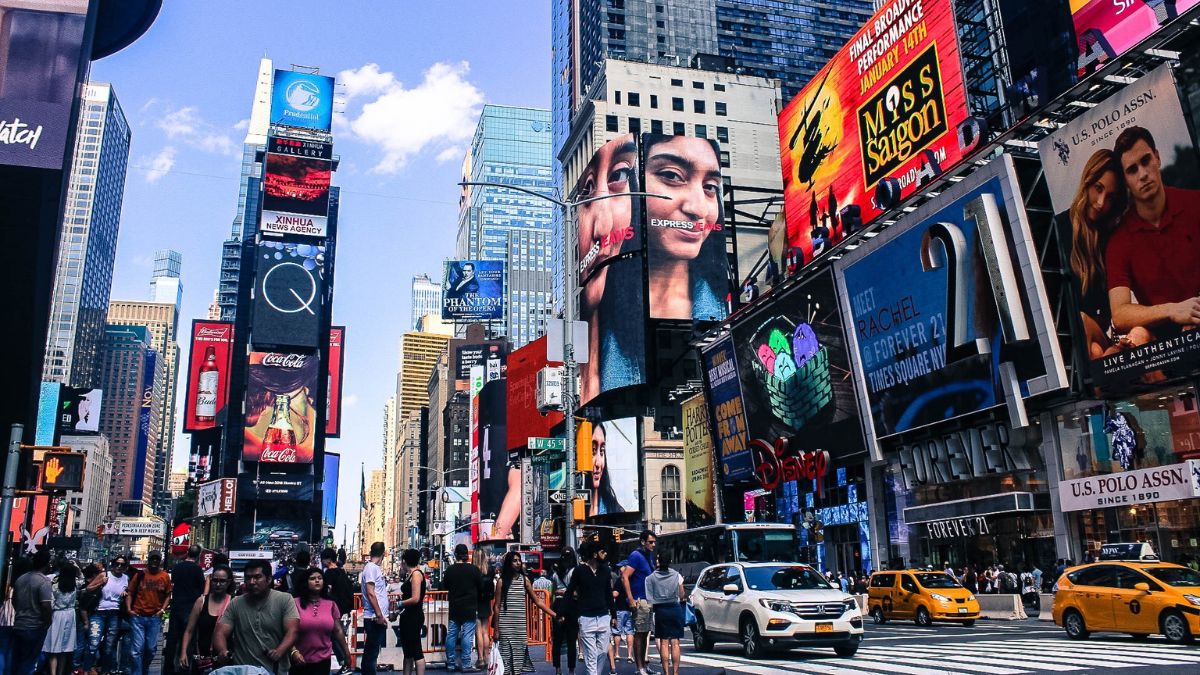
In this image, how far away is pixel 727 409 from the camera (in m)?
56.8

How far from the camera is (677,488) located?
76.8 metres

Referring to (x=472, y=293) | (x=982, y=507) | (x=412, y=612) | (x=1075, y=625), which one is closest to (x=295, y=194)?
(x=472, y=293)

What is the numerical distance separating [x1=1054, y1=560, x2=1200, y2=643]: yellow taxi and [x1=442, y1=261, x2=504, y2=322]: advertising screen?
104m

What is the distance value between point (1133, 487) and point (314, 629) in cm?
2842

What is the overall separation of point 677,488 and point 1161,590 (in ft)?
196

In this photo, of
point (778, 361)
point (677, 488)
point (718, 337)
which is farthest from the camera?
point (677, 488)

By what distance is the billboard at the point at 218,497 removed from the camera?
323 ft

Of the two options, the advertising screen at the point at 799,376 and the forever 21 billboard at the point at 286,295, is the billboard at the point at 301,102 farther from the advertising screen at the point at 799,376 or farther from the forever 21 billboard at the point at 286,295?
the advertising screen at the point at 799,376

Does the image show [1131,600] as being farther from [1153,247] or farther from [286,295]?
[286,295]

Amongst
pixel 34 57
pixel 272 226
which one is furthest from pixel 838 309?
pixel 272 226

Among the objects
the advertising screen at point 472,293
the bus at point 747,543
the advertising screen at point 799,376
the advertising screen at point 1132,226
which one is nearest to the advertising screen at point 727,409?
the advertising screen at point 799,376

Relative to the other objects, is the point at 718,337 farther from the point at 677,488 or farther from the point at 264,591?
the point at 264,591

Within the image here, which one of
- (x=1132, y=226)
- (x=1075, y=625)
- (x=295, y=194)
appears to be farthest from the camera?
(x=295, y=194)

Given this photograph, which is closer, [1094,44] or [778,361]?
[1094,44]
